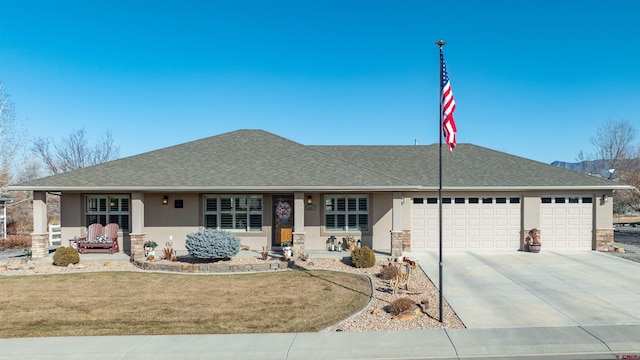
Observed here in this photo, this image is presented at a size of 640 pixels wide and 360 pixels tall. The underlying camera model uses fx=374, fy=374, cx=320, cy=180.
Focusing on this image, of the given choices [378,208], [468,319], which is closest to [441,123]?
[468,319]

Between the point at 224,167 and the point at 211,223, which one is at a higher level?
the point at 224,167

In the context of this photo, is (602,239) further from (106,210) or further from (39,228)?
(39,228)

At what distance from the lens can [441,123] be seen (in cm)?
835

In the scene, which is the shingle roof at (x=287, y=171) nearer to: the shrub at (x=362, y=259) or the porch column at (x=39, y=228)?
the porch column at (x=39, y=228)

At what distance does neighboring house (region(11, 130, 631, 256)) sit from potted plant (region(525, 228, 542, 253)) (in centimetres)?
27

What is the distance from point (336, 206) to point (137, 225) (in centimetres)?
786

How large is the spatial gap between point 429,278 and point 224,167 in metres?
9.13

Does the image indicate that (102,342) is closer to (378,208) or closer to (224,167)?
(224,167)

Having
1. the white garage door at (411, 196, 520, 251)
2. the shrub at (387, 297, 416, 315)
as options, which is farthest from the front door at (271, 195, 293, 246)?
the shrub at (387, 297, 416, 315)

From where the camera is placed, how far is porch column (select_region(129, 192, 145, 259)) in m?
14.1

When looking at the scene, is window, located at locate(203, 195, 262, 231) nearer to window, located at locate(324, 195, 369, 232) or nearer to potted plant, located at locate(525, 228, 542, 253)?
window, located at locate(324, 195, 369, 232)

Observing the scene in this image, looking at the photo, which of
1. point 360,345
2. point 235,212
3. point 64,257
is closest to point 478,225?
point 235,212

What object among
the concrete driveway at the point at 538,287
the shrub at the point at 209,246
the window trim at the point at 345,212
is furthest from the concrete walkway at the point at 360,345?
the window trim at the point at 345,212

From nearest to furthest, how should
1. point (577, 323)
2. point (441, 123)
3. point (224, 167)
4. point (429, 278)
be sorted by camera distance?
point (577, 323)
point (441, 123)
point (429, 278)
point (224, 167)
